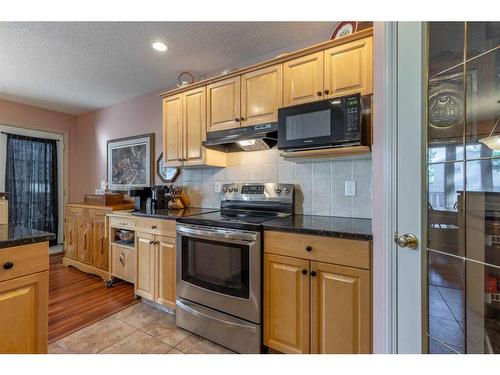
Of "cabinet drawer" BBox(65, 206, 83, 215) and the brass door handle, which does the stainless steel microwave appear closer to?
the brass door handle

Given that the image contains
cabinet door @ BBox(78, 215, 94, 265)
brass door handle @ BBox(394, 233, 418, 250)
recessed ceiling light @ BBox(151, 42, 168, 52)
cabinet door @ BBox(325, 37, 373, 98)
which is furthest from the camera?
cabinet door @ BBox(78, 215, 94, 265)

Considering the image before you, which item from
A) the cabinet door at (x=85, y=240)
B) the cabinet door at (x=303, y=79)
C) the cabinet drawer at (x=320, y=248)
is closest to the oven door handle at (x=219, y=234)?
the cabinet drawer at (x=320, y=248)

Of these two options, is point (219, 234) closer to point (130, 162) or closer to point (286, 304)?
point (286, 304)

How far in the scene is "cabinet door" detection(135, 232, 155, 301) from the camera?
2197 millimetres

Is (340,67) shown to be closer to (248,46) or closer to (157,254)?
(248,46)

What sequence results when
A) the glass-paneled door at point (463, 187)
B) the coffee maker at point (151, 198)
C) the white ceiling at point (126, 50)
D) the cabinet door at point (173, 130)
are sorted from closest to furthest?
the glass-paneled door at point (463, 187) < the white ceiling at point (126, 50) < the cabinet door at point (173, 130) < the coffee maker at point (151, 198)

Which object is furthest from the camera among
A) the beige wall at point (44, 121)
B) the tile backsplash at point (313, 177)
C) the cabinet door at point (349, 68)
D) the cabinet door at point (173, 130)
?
the beige wall at point (44, 121)

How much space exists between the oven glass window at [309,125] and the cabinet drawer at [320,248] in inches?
27.4

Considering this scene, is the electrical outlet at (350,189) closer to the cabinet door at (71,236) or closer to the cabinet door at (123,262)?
the cabinet door at (123,262)

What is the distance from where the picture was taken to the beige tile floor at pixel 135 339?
168 centimetres

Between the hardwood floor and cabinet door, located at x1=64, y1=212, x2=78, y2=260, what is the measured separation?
285 millimetres

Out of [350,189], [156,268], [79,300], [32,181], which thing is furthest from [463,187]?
[32,181]

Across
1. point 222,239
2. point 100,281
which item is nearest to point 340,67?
point 222,239

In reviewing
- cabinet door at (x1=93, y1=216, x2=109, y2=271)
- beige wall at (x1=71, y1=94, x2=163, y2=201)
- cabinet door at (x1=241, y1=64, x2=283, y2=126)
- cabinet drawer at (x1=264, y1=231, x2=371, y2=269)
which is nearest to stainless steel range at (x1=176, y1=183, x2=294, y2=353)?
cabinet drawer at (x1=264, y1=231, x2=371, y2=269)
